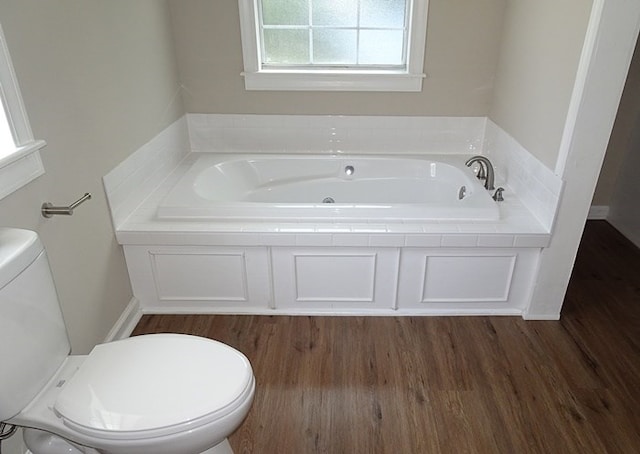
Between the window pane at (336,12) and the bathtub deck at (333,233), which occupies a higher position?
the window pane at (336,12)

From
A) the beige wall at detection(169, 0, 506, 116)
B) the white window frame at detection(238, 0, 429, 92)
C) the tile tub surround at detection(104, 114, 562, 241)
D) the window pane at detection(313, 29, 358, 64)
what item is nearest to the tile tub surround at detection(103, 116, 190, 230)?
the tile tub surround at detection(104, 114, 562, 241)

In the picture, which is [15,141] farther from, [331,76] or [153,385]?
[331,76]

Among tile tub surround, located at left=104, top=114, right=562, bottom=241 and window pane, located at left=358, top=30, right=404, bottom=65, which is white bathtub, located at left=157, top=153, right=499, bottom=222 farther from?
window pane, located at left=358, top=30, right=404, bottom=65

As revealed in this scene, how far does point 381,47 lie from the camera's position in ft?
9.23

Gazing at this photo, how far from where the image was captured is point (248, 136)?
298cm

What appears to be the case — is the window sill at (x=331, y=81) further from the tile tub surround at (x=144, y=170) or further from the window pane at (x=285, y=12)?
the tile tub surround at (x=144, y=170)

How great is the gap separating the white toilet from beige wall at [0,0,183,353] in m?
0.32

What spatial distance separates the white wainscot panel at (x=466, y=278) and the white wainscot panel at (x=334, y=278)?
82mm

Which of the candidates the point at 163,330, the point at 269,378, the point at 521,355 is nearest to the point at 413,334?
the point at 521,355

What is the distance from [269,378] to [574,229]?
147cm

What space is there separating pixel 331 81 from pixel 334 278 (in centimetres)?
133

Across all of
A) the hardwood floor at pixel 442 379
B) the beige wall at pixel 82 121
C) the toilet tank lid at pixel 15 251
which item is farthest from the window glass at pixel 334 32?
the toilet tank lid at pixel 15 251

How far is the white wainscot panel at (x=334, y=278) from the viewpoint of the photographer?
208 cm

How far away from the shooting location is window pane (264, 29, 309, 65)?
2.78 metres
